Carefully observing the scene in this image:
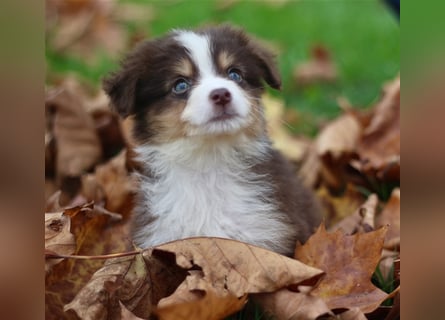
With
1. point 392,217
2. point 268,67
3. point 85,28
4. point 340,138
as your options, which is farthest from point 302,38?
point 268,67

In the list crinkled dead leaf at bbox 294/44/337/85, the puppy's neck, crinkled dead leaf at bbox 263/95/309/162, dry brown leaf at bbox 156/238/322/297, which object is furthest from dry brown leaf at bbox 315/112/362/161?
dry brown leaf at bbox 156/238/322/297

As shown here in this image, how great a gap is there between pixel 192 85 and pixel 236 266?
912mm

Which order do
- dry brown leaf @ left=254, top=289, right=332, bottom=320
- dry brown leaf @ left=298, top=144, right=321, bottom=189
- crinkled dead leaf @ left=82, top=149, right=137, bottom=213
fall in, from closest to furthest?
1. dry brown leaf @ left=254, top=289, right=332, bottom=320
2. crinkled dead leaf @ left=82, top=149, right=137, bottom=213
3. dry brown leaf @ left=298, top=144, right=321, bottom=189

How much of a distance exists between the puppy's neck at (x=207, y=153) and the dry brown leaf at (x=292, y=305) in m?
0.82

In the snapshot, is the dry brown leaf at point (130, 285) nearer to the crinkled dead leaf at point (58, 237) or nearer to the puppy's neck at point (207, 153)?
the crinkled dead leaf at point (58, 237)

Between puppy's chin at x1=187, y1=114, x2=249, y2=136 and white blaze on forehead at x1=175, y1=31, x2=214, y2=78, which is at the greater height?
white blaze on forehead at x1=175, y1=31, x2=214, y2=78

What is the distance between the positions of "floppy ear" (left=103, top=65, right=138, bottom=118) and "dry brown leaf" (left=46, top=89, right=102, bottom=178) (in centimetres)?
154

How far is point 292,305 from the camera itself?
2928mm

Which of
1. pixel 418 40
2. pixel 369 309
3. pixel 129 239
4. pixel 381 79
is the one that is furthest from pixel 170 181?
pixel 381 79

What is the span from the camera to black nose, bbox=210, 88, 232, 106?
3.37 metres

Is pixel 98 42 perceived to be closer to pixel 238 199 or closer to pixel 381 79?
pixel 381 79

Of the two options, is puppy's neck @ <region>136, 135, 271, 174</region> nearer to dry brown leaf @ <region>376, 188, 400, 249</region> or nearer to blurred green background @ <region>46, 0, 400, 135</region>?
dry brown leaf @ <region>376, 188, 400, 249</region>

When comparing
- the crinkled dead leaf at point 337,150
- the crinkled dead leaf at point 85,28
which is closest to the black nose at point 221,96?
the crinkled dead leaf at point 337,150

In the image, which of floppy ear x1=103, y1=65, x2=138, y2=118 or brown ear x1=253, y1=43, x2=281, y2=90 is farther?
brown ear x1=253, y1=43, x2=281, y2=90
